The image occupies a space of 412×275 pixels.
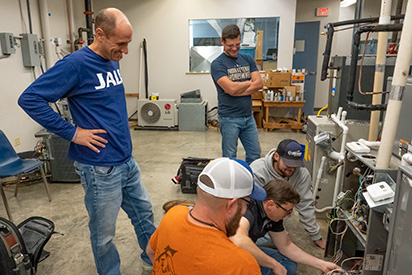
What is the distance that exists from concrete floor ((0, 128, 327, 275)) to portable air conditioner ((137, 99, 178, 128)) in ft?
3.13

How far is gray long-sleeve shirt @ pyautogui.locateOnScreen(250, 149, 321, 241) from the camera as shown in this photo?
Answer: 2.09m

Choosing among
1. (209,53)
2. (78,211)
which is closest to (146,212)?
(78,211)

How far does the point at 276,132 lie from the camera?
234 inches

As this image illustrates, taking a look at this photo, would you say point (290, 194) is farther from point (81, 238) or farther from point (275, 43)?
point (275, 43)

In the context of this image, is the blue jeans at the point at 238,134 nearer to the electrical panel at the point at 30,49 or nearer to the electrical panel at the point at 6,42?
the electrical panel at the point at 6,42

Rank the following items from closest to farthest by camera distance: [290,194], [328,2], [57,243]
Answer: [290,194]
[57,243]
[328,2]

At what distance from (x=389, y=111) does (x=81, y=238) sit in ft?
7.81

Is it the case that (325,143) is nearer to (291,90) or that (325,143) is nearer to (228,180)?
(228,180)

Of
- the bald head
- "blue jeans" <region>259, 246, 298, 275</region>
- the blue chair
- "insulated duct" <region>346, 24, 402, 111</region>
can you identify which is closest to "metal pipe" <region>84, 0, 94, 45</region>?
the blue chair

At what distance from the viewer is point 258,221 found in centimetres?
172

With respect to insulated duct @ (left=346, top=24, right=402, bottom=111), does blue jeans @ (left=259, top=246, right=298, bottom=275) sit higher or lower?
lower

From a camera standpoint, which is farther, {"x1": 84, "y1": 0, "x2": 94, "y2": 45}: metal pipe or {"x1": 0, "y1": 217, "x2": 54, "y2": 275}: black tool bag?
{"x1": 84, "y1": 0, "x2": 94, "y2": 45}: metal pipe

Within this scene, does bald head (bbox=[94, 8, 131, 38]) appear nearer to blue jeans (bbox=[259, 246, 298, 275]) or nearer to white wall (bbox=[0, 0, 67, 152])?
blue jeans (bbox=[259, 246, 298, 275])

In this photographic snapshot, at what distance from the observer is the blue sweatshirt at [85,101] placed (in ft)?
4.75
